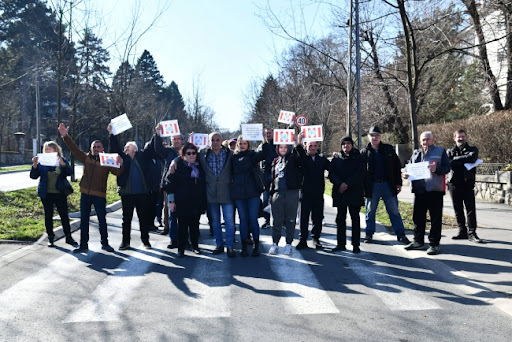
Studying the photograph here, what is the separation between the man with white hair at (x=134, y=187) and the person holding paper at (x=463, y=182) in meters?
5.51

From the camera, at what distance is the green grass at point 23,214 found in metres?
8.89

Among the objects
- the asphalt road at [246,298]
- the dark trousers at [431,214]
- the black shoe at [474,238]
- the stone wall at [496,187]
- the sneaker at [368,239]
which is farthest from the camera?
the stone wall at [496,187]

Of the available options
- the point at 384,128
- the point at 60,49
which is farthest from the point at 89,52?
the point at 384,128

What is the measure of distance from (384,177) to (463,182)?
57.8 inches

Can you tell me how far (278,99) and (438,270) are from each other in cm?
2482

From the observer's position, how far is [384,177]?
8.12 metres

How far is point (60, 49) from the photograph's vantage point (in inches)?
655

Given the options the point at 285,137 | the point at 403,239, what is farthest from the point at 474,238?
the point at 285,137

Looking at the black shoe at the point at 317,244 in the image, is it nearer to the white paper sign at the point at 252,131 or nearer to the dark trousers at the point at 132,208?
the white paper sign at the point at 252,131

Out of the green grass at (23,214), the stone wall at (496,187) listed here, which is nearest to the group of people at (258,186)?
the green grass at (23,214)

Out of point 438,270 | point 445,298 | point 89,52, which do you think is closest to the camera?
point 445,298

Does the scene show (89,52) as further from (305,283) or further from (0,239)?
(305,283)

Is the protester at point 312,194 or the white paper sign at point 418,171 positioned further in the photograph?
the protester at point 312,194

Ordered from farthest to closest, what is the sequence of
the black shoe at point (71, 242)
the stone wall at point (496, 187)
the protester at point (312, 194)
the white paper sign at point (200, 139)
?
the stone wall at point (496, 187)
the white paper sign at point (200, 139)
the black shoe at point (71, 242)
the protester at point (312, 194)
